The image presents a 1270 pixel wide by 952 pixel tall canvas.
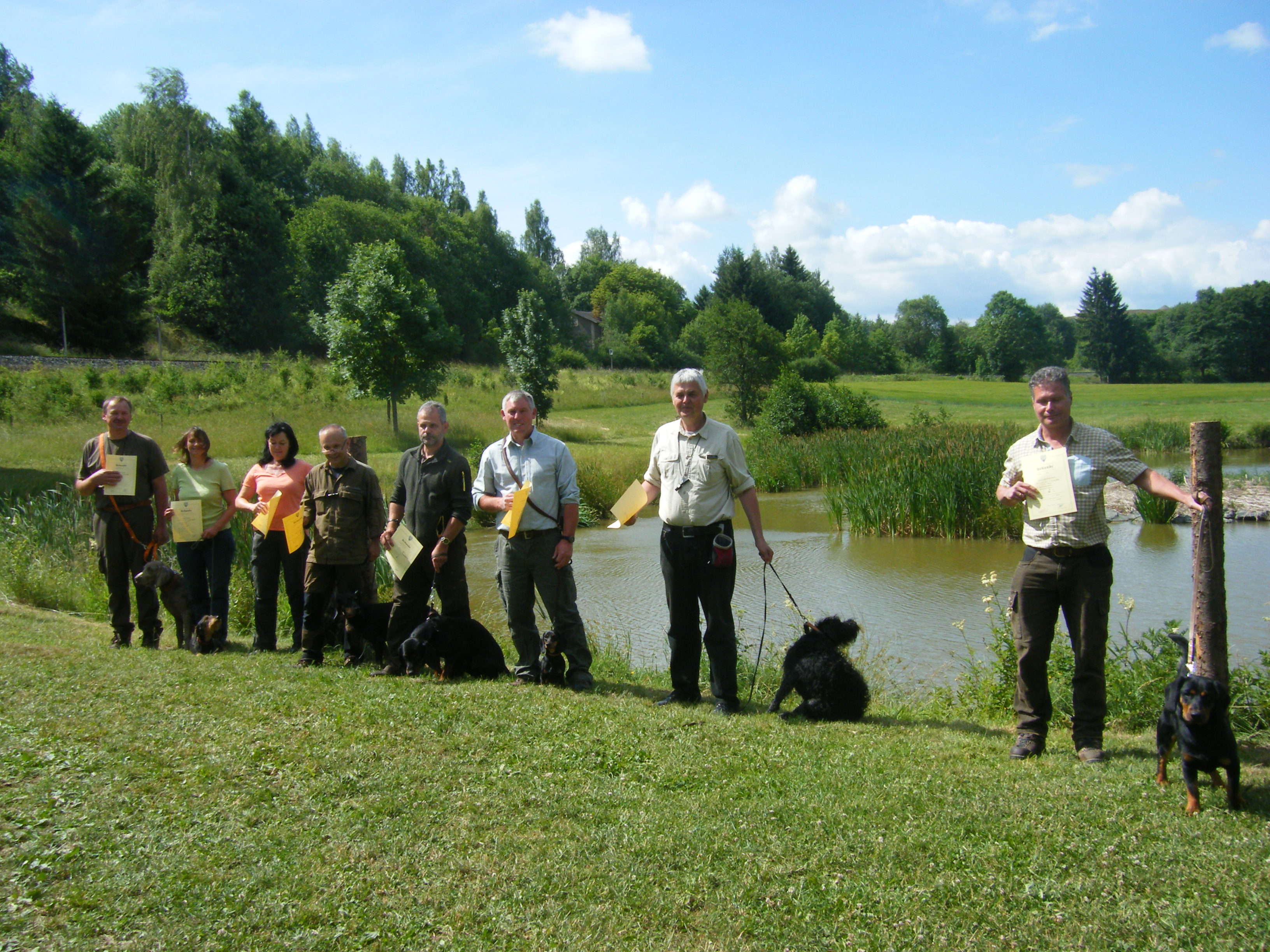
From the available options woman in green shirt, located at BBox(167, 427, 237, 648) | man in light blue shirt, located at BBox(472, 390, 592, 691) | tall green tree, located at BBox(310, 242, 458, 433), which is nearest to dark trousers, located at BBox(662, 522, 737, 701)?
man in light blue shirt, located at BBox(472, 390, 592, 691)

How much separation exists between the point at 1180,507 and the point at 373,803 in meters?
17.1

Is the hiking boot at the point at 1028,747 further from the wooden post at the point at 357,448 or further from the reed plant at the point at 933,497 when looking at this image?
the reed plant at the point at 933,497

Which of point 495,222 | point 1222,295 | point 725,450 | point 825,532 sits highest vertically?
point 495,222

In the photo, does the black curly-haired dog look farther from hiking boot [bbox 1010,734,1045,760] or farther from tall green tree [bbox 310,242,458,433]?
tall green tree [bbox 310,242,458,433]

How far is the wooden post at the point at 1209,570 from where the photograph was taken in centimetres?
423

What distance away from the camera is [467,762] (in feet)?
13.2

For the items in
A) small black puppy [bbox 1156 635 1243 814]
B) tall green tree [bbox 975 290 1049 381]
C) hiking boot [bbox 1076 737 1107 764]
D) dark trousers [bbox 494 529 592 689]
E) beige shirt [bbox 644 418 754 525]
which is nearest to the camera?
small black puppy [bbox 1156 635 1243 814]

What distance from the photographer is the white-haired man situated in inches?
200

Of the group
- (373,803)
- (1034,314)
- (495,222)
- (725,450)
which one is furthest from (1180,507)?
(1034,314)

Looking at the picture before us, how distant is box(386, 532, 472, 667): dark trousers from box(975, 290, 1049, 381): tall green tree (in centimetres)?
7647

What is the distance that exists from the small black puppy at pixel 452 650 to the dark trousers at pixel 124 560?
2517 mm

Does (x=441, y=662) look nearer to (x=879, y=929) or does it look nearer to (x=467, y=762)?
(x=467, y=762)

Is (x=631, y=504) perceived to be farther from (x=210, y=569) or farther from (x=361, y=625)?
(x=210, y=569)

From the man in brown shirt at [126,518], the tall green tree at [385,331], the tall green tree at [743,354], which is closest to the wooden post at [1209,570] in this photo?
the man in brown shirt at [126,518]
